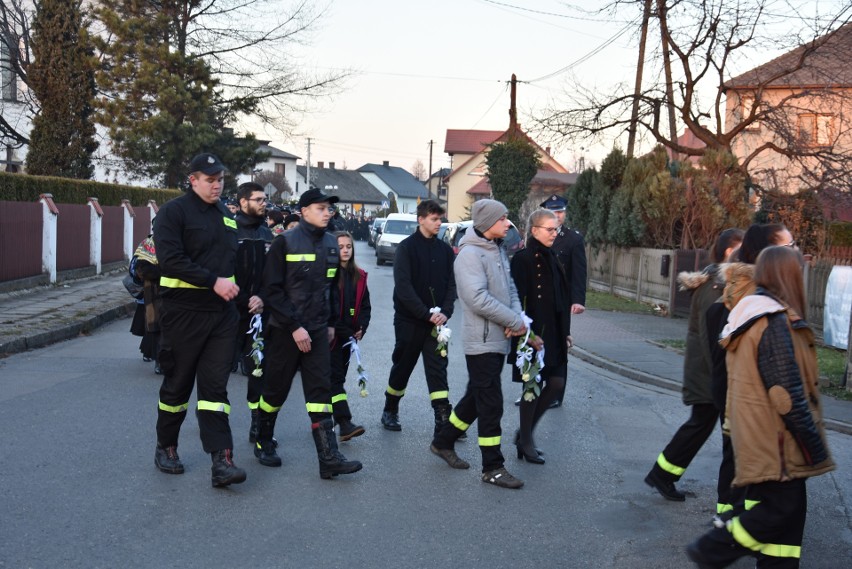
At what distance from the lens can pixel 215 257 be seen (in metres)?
5.73

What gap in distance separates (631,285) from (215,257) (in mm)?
16457

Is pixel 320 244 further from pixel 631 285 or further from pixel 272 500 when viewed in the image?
pixel 631 285

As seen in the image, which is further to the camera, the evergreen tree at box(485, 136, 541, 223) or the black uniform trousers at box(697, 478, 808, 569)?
the evergreen tree at box(485, 136, 541, 223)

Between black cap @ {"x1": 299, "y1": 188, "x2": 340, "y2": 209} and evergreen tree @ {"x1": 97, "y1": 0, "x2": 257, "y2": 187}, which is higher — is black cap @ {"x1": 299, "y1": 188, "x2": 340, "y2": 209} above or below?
below

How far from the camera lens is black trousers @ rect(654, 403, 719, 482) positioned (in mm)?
5535

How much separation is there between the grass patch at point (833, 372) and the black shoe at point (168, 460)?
660cm

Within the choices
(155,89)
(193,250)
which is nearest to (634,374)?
(193,250)

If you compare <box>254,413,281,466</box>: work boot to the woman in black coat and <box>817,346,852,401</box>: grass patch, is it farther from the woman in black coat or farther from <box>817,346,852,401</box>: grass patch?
<box>817,346,852,401</box>: grass patch

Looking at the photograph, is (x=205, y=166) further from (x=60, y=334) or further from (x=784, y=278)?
(x=60, y=334)

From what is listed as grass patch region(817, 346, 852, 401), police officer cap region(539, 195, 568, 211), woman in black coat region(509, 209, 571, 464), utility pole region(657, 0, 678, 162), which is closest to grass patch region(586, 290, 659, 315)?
utility pole region(657, 0, 678, 162)

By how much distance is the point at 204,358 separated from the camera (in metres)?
5.77

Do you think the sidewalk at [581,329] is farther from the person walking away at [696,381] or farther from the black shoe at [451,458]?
the black shoe at [451,458]

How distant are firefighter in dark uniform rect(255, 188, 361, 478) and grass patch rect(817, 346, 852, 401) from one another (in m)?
5.78

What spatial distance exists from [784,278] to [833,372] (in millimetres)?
7609
